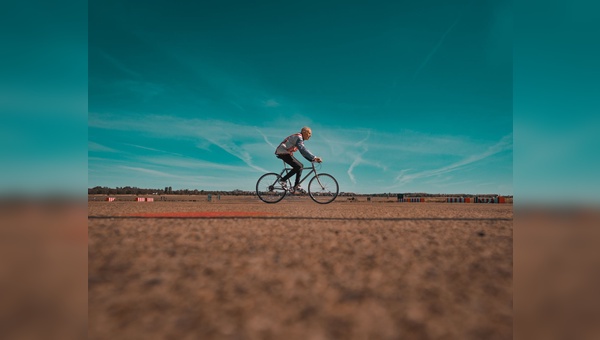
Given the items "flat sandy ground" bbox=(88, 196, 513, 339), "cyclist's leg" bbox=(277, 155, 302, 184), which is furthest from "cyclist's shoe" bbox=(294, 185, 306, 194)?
"flat sandy ground" bbox=(88, 196, 513, 339)

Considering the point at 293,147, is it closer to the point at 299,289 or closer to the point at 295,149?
the point at 295,149

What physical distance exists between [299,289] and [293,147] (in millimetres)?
7839

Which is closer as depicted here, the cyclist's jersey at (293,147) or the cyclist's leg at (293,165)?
the cyclist's jersey at (293,147)

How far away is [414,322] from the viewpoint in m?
1.69

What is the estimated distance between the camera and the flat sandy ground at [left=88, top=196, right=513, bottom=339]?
162 cm

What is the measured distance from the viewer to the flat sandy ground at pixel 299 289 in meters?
1.62

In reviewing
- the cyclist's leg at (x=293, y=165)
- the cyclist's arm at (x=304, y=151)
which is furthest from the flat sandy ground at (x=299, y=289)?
the cyclist's leg at (x=293, y=165)

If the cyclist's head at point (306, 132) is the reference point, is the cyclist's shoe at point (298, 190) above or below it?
below

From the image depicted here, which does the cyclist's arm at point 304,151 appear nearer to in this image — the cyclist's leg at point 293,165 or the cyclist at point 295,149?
the cyclist at point 295,149

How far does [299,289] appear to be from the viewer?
84.6 inches

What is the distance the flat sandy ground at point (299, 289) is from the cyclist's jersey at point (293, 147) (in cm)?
600
